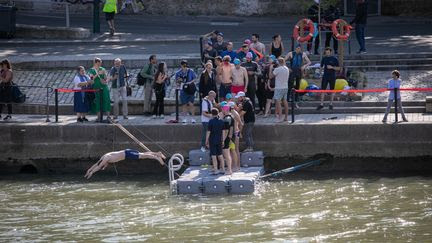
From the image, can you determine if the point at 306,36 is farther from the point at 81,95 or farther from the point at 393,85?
the point at 81,95

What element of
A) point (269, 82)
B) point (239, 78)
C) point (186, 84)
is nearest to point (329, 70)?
point (269, 82)

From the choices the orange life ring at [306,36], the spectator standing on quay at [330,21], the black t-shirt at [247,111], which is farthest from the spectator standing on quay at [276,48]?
the black t-shirt at [247,111]

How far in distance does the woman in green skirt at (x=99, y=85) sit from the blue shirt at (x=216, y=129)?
4.16 m

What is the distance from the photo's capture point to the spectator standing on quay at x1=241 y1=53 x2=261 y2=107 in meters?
29.0

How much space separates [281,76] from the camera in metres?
28.1

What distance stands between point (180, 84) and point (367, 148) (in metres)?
4.92

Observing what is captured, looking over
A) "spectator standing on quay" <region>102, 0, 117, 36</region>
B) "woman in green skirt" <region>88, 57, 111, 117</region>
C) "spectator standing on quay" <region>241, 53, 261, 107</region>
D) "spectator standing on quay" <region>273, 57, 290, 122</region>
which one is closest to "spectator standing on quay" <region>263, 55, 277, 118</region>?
"spectator standing on quay" <region>241, 53, 261, 107</region>

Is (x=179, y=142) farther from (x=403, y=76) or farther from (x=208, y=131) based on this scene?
(x=403, y=76)

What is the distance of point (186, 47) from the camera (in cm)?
3691

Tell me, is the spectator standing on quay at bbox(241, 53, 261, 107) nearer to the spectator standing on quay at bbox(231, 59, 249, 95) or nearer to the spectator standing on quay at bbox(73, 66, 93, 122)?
the spectator standing on quay at bbox(231, 59, 249, 95)

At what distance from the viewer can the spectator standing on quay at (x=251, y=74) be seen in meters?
29.0

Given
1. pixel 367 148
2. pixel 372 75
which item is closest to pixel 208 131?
pixel 367 148

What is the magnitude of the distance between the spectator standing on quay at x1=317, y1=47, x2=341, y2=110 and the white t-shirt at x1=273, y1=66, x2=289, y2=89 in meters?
1.45

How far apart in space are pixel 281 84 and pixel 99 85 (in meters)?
4.51
